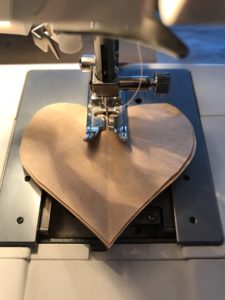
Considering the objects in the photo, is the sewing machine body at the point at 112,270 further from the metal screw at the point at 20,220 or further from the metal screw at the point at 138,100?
the metal screw at the point at 138,100

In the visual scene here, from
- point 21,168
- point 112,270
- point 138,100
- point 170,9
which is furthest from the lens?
point 138,100

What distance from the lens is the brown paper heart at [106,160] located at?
1.90 ft

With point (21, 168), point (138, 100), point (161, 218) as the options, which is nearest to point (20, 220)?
point (21, 168)

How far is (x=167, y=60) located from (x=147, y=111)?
392 millimetres

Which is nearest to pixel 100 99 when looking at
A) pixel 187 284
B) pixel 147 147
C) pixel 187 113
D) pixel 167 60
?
pixel 147 147

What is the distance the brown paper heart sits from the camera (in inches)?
22.8

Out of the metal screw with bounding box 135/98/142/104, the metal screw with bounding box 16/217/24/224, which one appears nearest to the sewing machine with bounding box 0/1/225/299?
the metal screw with bounding box 16/217/24/224

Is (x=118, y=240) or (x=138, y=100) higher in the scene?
(x=138, y=100)

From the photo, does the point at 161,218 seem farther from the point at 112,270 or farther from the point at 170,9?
the point at 170,9

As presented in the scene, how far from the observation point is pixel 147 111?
75 cm

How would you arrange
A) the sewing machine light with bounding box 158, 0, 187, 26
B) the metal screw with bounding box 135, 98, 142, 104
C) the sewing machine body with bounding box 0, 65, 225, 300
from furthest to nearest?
the metal screw with bounding box 135, 98, 142, 104 < the sewing machine body with bounding box 0, 65, 225, 300 < the sewing machine light with bounding box 158, 0, 187, 26

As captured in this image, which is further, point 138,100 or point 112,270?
point 138,100

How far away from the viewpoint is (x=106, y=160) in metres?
0.66

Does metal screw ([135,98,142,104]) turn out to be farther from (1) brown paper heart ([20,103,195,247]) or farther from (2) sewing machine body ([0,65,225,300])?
(2) sewing machine body ([0,65,225,300])
